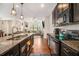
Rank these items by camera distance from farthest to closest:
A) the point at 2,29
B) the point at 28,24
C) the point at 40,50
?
1. the point at 40,50
2. the point at 28,24
3. the point at 2,29

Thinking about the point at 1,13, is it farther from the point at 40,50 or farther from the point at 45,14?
the point at 40,50

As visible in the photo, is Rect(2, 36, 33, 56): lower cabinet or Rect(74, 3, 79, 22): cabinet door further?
Rect(74, 3, 79, 22): cabinet door

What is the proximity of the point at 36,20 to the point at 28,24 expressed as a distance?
0.49 ft

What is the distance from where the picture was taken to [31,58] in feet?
6.01

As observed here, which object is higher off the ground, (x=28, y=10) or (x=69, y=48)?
(x=28, y=10)

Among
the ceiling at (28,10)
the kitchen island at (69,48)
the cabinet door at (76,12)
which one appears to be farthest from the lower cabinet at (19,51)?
the cabinet door at (76,12)

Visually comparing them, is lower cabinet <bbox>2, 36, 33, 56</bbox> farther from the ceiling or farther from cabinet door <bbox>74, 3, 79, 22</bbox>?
cabinet door <bbox>74, 3, 79, 22</bbox>

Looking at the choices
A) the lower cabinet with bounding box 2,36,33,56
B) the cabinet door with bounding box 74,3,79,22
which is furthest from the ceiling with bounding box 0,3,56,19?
the lower cabinet with bounding box 2,36,33,56

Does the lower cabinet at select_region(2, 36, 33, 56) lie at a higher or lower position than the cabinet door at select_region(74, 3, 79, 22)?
lower

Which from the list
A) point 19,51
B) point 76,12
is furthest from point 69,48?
point 19,51

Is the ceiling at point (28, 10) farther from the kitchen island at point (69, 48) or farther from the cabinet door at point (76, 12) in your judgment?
the kitchen island at point (69, 48)

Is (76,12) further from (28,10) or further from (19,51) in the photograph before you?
(19,51)

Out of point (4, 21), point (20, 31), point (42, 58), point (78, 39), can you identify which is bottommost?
point (42, 58)

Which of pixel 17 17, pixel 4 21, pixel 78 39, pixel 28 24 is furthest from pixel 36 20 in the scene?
pixel 78 39
